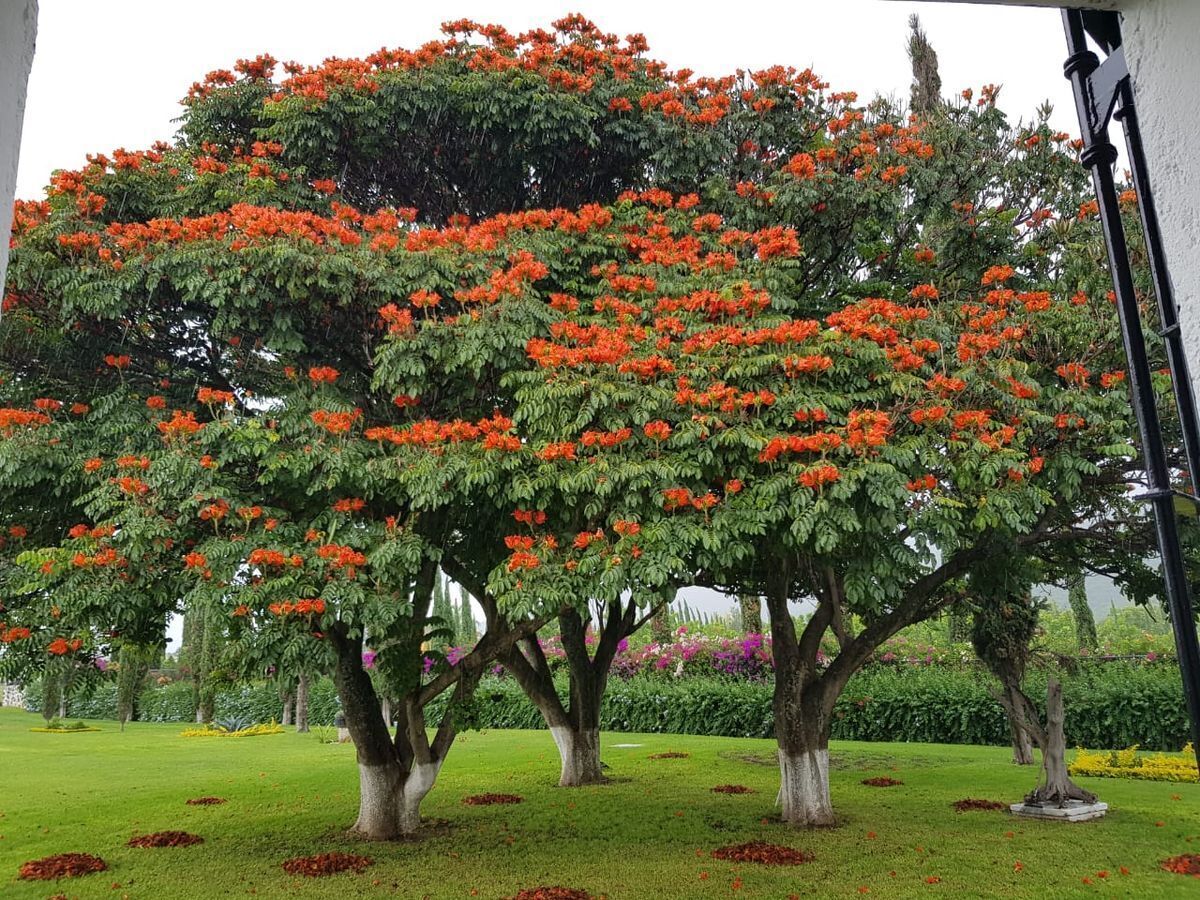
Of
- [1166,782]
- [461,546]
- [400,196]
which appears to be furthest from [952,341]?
[1166,782]

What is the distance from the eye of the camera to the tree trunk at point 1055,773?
1052 cm

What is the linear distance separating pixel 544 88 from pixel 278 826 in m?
8.90

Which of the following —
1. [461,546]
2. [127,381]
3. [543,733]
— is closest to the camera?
[127,381]

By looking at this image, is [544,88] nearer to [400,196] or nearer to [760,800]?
[400,196]

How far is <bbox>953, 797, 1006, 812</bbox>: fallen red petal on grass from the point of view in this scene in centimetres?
1122

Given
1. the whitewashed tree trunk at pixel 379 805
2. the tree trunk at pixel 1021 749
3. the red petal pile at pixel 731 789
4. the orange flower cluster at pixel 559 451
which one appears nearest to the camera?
the orange flower cluster at pixel 559 451

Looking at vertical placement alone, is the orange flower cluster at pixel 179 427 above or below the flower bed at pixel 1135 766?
above

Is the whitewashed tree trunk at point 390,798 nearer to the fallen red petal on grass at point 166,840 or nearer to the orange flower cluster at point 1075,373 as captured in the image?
the fallen red petal on grass at point 166,840

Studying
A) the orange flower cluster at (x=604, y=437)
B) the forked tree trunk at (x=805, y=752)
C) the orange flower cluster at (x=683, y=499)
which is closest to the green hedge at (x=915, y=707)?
the forked tree trunk at (x=805, y=752)

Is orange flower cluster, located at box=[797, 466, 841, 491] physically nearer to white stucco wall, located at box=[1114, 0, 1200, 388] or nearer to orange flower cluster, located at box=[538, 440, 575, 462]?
orange flower cluster, located at box=[538, 440, 575, 462]

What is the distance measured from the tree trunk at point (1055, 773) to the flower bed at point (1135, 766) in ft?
12.0

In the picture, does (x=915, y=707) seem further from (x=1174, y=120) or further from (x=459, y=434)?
(x=1174, y=120)

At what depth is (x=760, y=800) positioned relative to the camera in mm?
12320

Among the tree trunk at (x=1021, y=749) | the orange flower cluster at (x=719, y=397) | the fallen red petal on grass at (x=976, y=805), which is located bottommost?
the fallen red petal on grass at (x=976, y=805)
